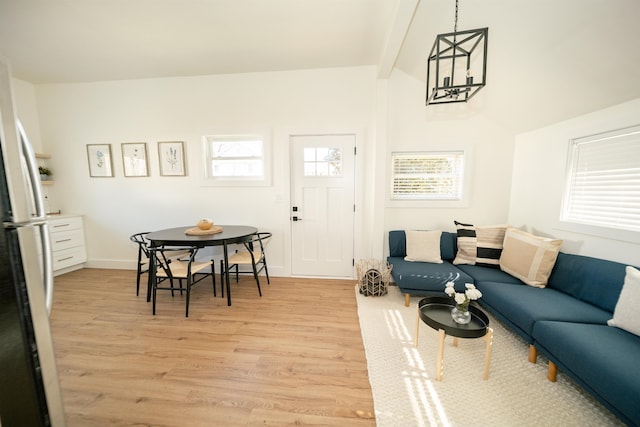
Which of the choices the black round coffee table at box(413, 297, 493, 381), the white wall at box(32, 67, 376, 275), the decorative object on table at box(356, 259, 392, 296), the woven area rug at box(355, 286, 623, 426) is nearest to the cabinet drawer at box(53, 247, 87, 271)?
the white wall at box(32, 67, 376, 275)

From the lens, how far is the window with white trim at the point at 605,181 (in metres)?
1.85

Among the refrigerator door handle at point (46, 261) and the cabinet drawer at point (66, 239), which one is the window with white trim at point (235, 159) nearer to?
the cabinet drawer at point (66, 239)

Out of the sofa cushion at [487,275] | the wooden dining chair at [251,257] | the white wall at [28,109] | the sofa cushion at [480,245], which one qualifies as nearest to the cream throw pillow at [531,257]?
the sofa cushion at [487,275]

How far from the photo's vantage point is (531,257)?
2.23 m

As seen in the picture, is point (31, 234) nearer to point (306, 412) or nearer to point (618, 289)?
point (306, 412)

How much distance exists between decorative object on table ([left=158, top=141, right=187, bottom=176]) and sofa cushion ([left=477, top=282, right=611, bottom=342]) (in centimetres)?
411

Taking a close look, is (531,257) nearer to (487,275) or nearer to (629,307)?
(487,275)

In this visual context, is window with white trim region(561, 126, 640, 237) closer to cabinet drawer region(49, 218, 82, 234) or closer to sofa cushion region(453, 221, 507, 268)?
sofa cushion region(453, 221, 507, 268)

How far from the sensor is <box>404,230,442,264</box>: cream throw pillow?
284 centimetres

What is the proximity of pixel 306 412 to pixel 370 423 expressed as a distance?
375mm

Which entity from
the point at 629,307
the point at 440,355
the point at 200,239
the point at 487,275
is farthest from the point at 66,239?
the point at 629,307

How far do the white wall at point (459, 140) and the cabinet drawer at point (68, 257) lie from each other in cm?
482

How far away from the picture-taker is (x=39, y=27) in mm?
2320

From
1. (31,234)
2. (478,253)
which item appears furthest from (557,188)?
(31,234)
